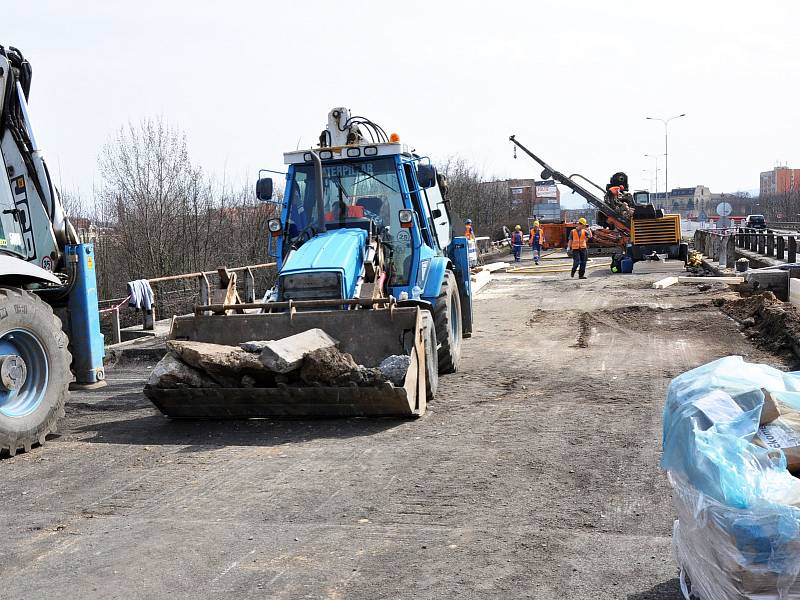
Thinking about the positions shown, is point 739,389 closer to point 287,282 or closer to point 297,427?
point 297,427

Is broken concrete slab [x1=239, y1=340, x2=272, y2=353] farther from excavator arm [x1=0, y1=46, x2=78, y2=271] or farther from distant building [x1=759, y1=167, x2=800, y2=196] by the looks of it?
distant building [x1=759, y1=167, x2=800, y2=196]

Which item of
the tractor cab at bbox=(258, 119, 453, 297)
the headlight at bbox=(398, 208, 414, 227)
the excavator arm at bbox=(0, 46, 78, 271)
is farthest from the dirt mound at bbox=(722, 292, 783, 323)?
the excavator arm at bbox=(0, 46, 78, 271)

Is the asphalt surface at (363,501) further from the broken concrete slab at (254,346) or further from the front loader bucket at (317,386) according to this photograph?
the broken concrete slab at (254,346)

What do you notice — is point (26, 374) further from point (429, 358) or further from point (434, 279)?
point (434, 279)

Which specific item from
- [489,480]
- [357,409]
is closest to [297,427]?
[357,409]

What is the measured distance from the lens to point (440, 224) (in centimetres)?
1149

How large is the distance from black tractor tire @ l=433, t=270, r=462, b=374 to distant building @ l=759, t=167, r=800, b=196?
106174 millimetres

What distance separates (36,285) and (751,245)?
26996mm

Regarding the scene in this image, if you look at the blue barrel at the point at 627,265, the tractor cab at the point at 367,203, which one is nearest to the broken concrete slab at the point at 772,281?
the tractor cab at the point at 367,203

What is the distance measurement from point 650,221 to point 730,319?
15.1m

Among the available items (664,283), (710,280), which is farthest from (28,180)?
(710,280)

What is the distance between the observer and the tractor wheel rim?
723 cm

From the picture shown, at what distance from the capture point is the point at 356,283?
919 cm

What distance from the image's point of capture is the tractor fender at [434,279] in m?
10.0
